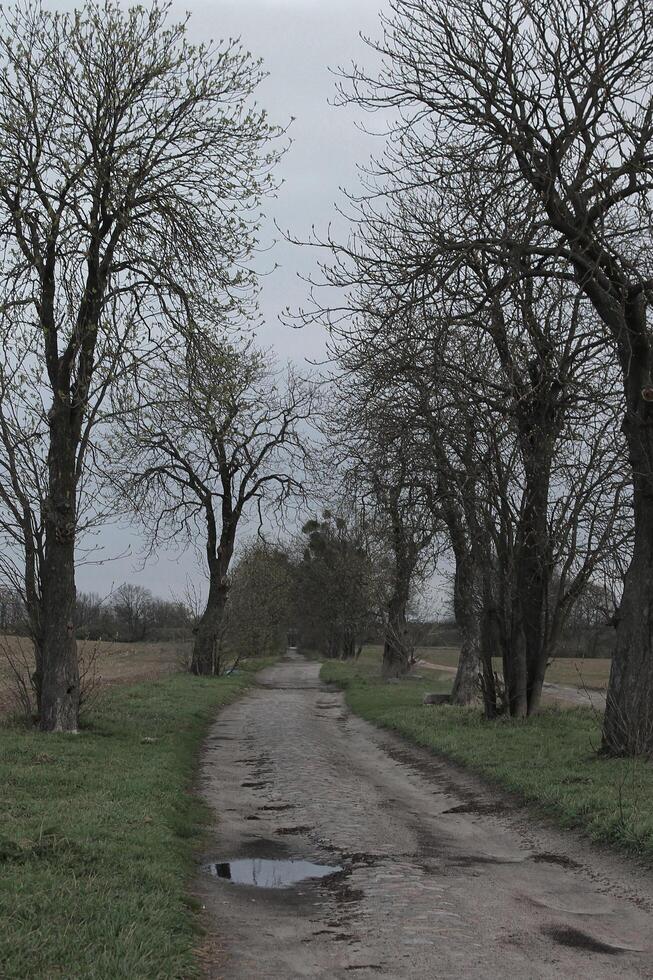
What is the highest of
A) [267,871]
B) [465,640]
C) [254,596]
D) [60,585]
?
[254,596]

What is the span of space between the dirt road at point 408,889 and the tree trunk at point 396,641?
1903 cm

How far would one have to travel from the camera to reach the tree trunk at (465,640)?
18.2m

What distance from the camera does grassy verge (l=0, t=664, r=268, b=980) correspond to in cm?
465

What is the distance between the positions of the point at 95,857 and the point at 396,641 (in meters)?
27.3

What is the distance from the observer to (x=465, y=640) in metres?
22.0

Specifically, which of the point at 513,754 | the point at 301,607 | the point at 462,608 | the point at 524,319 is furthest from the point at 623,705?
the point at 301,607

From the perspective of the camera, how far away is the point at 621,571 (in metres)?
12.6

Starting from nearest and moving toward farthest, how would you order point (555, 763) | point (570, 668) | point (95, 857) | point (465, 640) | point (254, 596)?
point (95, 857) → point (555, 763) → point (465, 640) → point (254, 596) → point (570, 668)

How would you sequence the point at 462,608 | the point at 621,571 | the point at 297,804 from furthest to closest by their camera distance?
the point at 462,608, the point at 621,571, the point at 297,804

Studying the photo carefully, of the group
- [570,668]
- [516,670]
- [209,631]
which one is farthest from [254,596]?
[516,670]

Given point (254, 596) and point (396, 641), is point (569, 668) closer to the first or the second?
point (254, 596)

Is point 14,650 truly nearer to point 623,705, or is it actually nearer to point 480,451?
point 480,451

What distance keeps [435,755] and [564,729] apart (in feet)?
8.54

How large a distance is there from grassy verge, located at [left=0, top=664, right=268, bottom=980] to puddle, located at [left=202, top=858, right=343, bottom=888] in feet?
1.15
